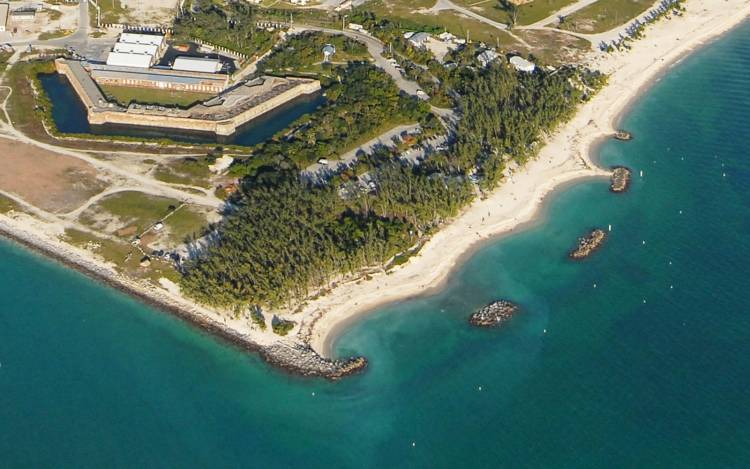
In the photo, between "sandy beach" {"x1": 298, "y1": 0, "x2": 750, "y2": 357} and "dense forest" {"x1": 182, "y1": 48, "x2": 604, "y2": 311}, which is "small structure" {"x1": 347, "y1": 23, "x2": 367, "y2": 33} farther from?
"sandy beach" {"x1": 298, "y1": 0, "x2": 750, "y2": 357}

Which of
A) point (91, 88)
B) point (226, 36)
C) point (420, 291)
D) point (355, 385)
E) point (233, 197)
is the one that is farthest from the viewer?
point (226, 36)

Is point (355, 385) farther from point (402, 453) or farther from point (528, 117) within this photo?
point (528, 117)

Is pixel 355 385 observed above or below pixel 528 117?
below

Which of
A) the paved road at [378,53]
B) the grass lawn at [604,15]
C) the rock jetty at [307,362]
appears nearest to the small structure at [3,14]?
the paved road at [378,53]

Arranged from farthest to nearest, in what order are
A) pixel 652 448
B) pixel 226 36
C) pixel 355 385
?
pixel 226 36, pixel 355 385, pixel 652 448

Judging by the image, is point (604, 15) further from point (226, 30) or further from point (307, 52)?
point (226, 30)

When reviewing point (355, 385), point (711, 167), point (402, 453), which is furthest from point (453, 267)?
point (711, 167)

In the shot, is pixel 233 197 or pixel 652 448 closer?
pixel 652 448
